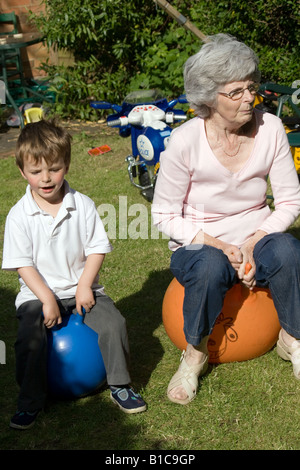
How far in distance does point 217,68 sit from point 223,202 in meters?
0.61

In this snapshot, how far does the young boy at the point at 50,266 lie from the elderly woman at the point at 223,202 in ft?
1.07

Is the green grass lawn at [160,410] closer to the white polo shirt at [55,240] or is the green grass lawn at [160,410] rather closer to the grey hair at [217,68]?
the white polo shirt at [55,240]

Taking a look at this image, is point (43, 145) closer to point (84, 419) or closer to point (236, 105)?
point (236, 105)

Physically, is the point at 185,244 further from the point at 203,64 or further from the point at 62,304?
the point at 203,64

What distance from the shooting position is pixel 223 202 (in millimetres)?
2830

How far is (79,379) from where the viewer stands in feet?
8.69

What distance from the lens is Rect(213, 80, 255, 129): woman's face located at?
265 centimetres

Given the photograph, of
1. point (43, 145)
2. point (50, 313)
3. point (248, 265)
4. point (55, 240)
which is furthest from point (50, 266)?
point (248, 265)

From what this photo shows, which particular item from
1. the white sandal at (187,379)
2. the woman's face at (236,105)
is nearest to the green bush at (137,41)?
the woman's face at (236,105)

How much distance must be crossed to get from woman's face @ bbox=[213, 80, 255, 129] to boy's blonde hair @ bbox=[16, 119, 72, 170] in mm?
704

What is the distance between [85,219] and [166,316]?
2.11ft

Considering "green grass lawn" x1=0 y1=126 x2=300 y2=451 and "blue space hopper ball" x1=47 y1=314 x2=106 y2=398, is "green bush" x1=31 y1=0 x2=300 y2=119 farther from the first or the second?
"blue space hopper ball" x1=47 y1=314 x2=106 y2=398

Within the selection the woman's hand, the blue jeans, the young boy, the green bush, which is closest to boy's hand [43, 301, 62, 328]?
the young boy

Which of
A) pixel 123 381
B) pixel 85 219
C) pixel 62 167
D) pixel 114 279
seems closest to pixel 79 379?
pixel 123 381
